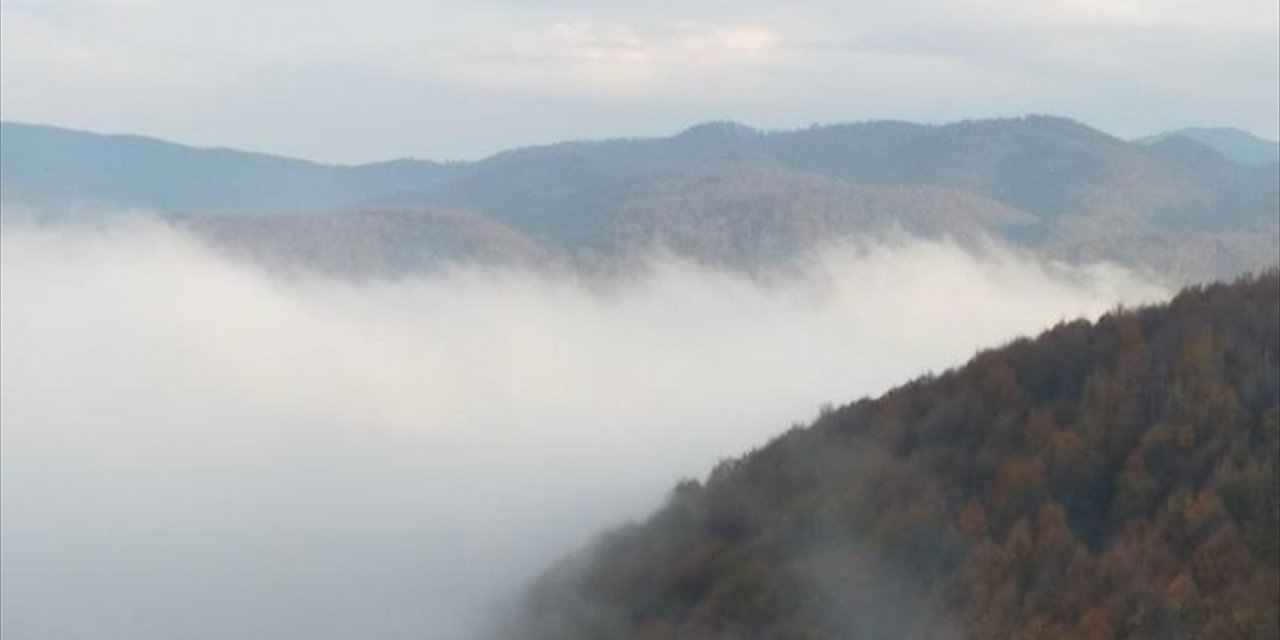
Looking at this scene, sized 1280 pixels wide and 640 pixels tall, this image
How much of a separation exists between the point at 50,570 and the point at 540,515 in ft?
48.5

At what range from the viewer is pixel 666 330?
152m

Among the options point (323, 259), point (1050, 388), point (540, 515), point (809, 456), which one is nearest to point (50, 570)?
point (540, 515)

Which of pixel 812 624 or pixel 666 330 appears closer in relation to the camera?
pixel 812 624

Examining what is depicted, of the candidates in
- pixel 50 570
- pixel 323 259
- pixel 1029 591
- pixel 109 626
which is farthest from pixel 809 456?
pixel 323 259

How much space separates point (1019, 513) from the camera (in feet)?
62.3

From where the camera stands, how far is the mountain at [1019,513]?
651 inches

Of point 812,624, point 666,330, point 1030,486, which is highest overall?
point 1030,486

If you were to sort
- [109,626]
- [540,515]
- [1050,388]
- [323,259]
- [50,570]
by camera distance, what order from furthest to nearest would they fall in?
[323,259] → [50,570] → [540,515] → [109,626] → [1050,388]

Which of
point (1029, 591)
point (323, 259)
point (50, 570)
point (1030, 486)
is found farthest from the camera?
point (323, 259)

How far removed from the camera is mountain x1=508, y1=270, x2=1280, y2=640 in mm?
16531

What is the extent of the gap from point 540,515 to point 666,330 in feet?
349

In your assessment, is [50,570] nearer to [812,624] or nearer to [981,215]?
[812,624]

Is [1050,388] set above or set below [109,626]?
above

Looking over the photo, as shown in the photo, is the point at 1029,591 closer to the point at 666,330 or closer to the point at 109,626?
the point at 109,626
